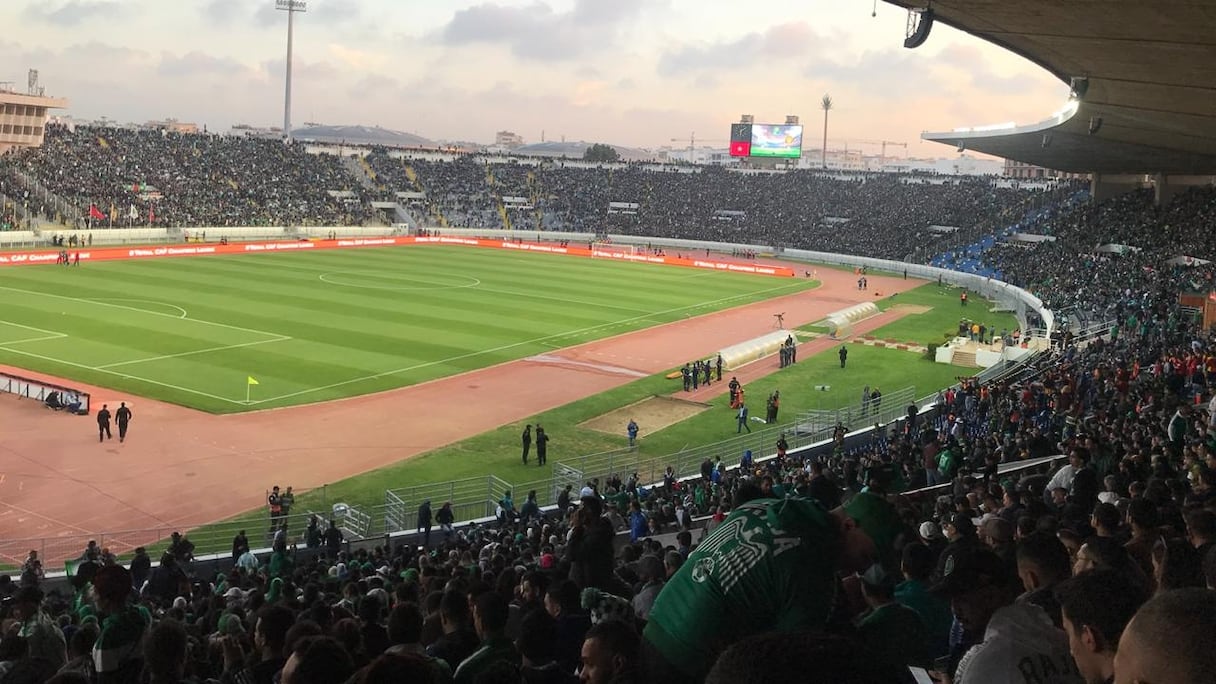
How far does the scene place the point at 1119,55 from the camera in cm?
2069

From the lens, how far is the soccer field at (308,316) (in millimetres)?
33031

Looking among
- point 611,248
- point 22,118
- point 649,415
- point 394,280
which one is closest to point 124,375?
point 649,415

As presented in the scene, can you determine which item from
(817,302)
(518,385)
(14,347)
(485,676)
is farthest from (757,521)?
(817,302)

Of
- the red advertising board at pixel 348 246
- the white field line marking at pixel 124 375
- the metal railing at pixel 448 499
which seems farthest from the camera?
the red advertising board at pixel 348 246

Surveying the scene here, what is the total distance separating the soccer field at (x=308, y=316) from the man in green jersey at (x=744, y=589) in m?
27.8

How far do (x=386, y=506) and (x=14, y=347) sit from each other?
21.1 m

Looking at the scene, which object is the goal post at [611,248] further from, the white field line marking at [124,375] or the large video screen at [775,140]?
the white field line marking at [124,375]

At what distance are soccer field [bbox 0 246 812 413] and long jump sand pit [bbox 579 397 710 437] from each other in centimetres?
719

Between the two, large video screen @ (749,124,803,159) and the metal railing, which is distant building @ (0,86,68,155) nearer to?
the metal railing

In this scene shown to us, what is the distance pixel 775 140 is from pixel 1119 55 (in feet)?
336

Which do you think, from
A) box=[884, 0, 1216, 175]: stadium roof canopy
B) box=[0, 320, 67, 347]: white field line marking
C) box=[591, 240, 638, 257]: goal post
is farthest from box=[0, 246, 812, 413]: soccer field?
box=[884, 0, 1216, 175]: stadium roof canopy

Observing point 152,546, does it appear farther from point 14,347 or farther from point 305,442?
point 14,347

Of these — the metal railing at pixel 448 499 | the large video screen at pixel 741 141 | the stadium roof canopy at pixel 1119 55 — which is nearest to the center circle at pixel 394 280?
the stadium roof canopy at pixel 1119 55

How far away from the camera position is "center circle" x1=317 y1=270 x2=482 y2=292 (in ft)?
184
